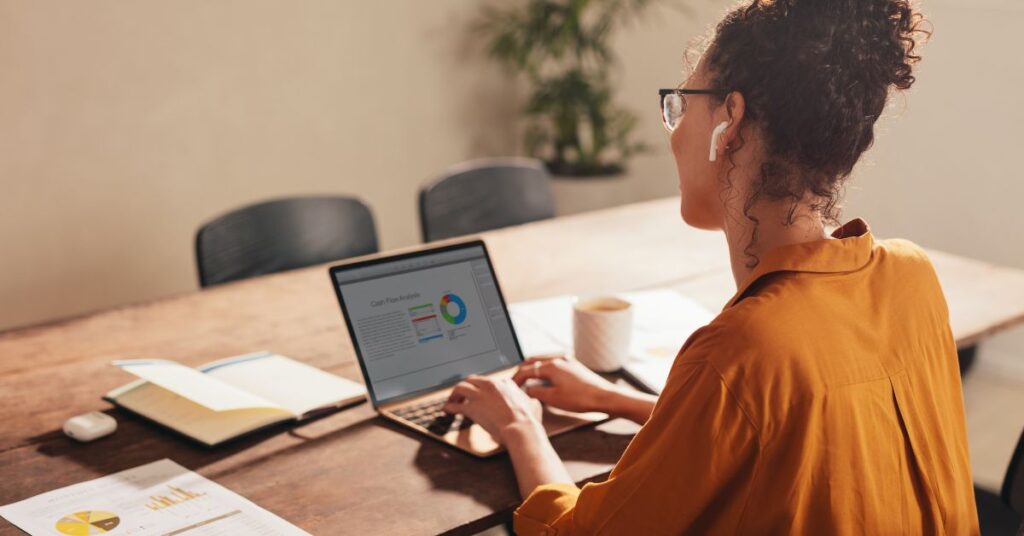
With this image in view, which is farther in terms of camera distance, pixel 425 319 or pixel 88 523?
pixel 425 319

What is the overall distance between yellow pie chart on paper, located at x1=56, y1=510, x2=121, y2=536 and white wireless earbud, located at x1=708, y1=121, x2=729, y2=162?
833 millimetres

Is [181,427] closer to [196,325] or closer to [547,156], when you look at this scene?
[196,325]

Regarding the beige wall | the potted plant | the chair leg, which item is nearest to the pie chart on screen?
the chair leg

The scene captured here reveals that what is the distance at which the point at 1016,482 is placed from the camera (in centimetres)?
169

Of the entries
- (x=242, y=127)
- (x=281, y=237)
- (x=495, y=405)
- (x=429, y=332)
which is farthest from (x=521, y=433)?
(x=242, y=127)

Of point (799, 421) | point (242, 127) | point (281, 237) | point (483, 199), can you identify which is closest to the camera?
point (799, 421)

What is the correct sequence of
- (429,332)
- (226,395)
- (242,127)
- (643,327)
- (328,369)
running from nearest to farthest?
(226,395), (429,332), (328,369), (643,327), (242,127)

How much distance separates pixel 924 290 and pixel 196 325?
1326mm

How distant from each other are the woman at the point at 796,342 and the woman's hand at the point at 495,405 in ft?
0.56

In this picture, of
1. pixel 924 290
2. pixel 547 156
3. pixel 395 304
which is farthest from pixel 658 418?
pixel 547 156

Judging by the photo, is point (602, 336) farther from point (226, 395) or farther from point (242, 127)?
point (242, 127)

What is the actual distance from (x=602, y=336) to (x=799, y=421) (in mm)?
681

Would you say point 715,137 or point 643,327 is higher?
point 715,137

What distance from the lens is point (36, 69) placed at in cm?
342
